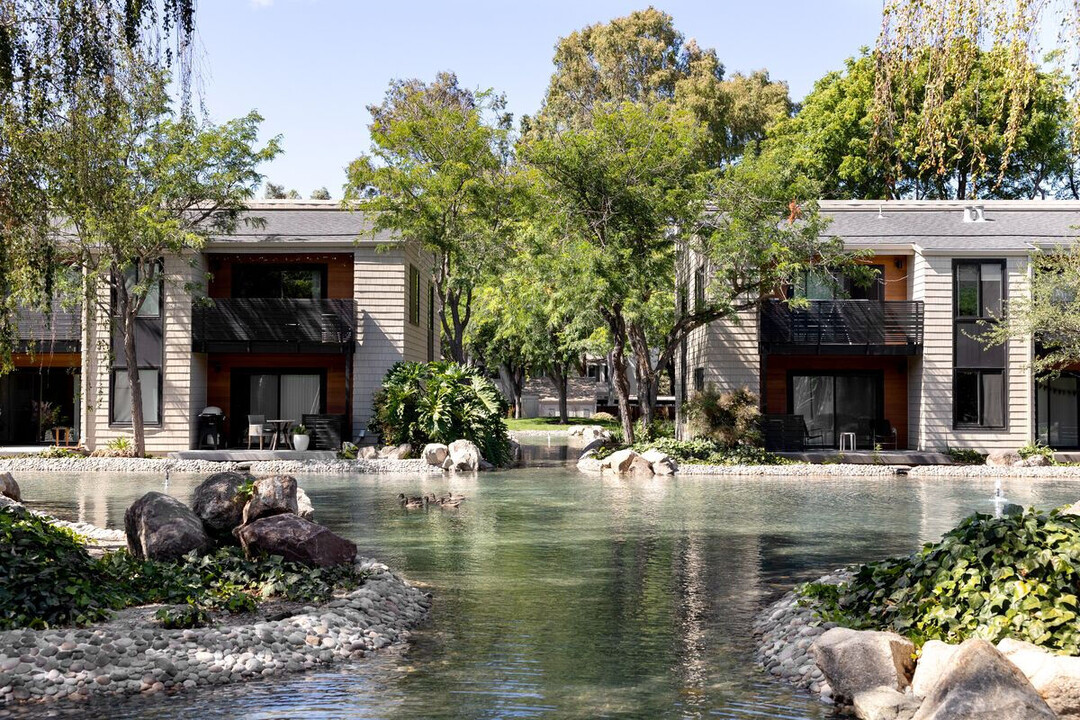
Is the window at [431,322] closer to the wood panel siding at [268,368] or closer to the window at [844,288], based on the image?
the wood panel siding at [268,368]

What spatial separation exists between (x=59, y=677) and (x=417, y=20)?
1555cm

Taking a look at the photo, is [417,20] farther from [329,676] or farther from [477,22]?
[329,676]

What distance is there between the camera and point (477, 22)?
867 inches

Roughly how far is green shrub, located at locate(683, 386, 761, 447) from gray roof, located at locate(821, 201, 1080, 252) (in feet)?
18.2

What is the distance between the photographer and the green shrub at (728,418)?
2522cm

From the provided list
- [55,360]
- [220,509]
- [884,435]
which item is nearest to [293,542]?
[220,509]

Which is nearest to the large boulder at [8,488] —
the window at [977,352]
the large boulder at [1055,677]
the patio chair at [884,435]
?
the large boulder at [1055,677]

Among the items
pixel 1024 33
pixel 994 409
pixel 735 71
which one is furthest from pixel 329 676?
pixel 735 71

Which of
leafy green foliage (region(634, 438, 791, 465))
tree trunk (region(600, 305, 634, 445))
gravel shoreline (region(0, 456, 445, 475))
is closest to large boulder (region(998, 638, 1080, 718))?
gravel shoreline (region(0, 456, 445, 475))

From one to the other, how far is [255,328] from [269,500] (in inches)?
714

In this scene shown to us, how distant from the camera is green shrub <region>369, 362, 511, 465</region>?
25109 millimetres

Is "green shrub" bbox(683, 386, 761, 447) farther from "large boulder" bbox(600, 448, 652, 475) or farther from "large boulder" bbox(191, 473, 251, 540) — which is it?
"large boulder" bbox(191, 473, 251, 540)

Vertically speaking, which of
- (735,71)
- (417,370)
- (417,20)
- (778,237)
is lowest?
(417,370)

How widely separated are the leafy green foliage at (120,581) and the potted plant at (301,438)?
1653 centimetres
